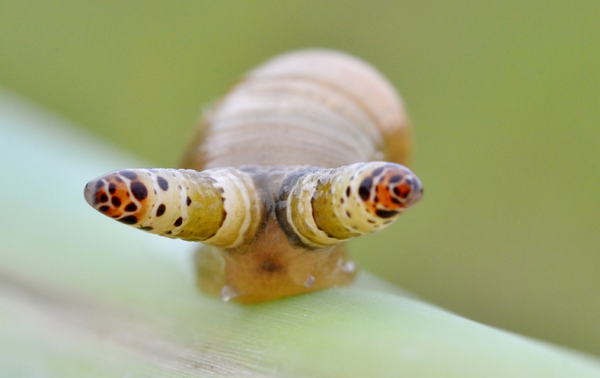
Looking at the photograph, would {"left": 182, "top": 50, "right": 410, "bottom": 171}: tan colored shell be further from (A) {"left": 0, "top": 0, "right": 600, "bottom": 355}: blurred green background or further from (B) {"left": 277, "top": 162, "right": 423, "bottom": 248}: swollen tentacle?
(A) {"left": 0, "top": 0, "right": 600, "bottom": 355}: blurred green background

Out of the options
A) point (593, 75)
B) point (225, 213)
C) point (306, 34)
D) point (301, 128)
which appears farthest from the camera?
point (306, 34)

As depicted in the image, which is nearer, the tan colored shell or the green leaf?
the green leaf

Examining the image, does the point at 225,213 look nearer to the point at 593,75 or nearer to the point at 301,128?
the point at 301,128

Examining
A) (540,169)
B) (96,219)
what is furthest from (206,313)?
(540,169)

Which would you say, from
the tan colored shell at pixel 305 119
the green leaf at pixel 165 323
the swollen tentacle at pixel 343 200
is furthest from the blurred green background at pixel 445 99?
the swollen tentacle at pixel 343 200

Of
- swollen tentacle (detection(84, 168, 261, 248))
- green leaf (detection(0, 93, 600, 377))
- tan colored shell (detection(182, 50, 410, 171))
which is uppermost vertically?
tan colored shell (detection(182, 50, 410, 171))

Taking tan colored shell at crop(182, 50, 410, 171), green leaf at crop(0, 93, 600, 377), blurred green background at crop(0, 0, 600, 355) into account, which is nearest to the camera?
green leaf at crop(0, 93, 600, 377)

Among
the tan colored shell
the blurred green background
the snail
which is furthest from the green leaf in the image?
the blurred green background
